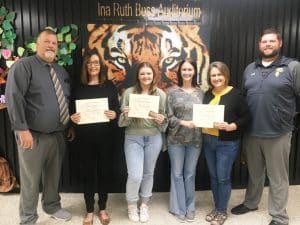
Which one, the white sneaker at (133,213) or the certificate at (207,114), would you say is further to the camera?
the white sneaker at (133,213)

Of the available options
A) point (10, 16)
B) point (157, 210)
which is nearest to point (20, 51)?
point (10, 16)

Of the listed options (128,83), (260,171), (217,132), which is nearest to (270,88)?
(217,132)

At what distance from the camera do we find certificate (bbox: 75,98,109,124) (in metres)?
2.40

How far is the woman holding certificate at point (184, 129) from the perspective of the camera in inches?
96.3

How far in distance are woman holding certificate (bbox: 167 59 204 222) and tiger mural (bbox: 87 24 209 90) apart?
551mm

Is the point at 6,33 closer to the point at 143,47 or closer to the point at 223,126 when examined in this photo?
the point at 143,47

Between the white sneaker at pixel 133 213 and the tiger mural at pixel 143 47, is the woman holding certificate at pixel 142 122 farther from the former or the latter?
the tiger mural at pixel 143 47

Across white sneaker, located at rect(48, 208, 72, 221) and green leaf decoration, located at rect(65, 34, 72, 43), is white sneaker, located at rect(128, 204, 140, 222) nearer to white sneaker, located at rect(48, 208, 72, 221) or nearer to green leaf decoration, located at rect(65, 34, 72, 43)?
white sneaker, located at rect(48, 208, 72, 221)

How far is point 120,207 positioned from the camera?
2.92m

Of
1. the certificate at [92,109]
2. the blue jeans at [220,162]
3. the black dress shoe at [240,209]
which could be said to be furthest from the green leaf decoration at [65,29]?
the black dress shoe at [240,209]

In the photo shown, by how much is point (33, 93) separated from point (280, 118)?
1.88 m

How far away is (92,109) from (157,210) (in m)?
1.14

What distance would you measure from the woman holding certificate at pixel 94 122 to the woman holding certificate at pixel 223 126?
0.77m

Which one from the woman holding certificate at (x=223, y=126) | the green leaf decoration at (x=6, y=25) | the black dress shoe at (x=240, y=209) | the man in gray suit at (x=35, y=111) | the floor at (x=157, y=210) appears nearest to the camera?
the man in gray suit at (x=35, y=111)
